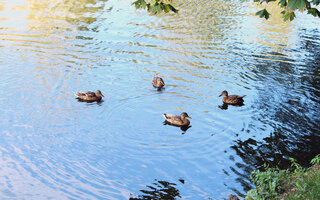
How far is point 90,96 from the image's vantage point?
13.5 m

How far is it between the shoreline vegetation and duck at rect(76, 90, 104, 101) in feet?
22.4

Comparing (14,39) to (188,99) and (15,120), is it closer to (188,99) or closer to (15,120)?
(15,120)

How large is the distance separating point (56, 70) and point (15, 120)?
4.35 meters

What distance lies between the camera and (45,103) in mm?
13461

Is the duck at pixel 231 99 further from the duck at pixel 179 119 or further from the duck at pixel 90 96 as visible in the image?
the duck at pixel 90 96

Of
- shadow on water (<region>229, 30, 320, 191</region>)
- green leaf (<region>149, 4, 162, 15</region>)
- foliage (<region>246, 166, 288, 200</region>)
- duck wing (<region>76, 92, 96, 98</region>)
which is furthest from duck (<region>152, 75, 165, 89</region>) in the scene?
green leaf (<region>149, 4, 162, 15</region>)

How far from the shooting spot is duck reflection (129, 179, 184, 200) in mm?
8711

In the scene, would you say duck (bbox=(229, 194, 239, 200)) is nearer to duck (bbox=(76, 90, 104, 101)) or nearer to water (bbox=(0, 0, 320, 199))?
water (bbox=(0, 0, 320, 199))

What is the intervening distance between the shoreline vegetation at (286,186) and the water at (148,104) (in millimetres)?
660

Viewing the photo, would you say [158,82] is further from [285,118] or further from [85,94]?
[285,118]

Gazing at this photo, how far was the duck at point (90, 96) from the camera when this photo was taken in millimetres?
13545

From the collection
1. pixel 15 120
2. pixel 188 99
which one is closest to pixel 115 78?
pixel 188 99

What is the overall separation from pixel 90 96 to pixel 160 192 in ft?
18.9

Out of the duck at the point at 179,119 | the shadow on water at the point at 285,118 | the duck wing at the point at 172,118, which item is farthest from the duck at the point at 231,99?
the duck wing at the point at 172,118
